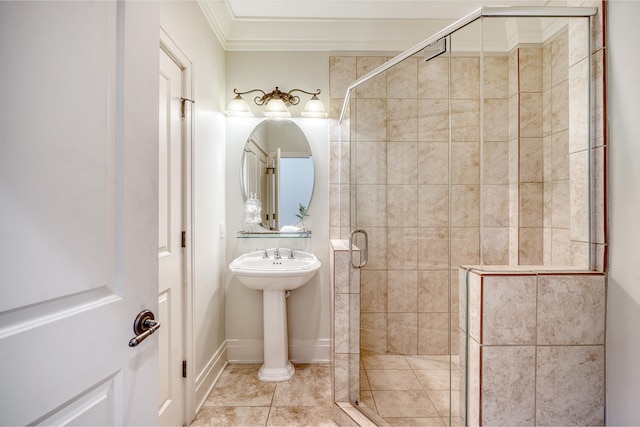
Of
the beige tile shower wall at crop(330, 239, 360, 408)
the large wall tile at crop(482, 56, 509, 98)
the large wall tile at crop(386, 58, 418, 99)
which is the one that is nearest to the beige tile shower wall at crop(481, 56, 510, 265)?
the large wall tile at crop(482, 56, 509, 98)

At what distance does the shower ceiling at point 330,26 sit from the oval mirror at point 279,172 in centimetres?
64

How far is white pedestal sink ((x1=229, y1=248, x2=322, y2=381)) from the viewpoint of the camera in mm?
1998

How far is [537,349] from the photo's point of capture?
102cm

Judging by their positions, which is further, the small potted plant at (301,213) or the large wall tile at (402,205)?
the small potted plant at (301,213)

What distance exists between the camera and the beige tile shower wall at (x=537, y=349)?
1008 mm

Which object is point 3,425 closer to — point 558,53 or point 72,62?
point 72,62

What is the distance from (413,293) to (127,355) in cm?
137

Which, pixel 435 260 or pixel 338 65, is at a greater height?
pixel 338 65

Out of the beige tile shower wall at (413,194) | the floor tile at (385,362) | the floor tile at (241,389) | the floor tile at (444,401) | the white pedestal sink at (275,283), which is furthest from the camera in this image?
the white pedestal sink at (275,283)

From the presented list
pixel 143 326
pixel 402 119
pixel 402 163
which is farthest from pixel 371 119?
pixel 143 326

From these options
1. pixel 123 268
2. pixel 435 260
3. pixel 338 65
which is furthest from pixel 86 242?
pixel 338 65

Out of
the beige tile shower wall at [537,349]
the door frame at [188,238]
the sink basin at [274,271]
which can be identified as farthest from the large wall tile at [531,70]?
the door frame at [188,238]

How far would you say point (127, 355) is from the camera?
69 cm

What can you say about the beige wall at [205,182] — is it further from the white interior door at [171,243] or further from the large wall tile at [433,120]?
the large wall tile at [433,120]
